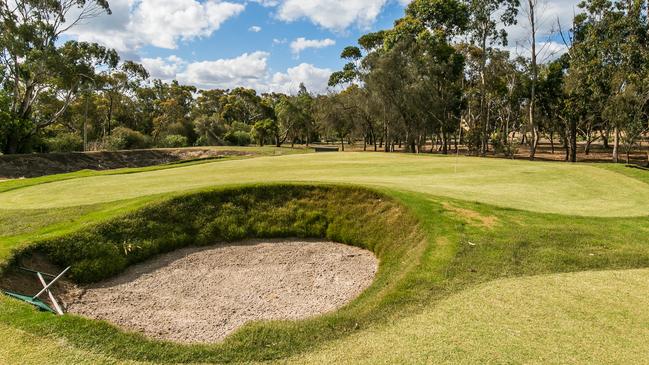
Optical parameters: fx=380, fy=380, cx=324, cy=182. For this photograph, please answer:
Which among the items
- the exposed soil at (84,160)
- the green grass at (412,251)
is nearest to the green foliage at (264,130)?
the exposed soil at (84,160)

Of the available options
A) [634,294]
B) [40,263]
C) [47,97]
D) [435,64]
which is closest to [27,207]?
[40,263]

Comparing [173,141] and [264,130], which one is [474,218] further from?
[264,130]

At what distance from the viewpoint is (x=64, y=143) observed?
46.4 meters

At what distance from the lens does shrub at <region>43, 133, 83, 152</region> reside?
4509 centimetres

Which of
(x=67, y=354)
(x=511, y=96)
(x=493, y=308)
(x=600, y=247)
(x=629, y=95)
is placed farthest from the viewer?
(x=511, y=96)

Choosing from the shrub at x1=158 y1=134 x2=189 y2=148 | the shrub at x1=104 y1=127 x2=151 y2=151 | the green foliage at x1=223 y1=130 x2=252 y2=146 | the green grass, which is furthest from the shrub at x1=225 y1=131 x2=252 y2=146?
the green grass

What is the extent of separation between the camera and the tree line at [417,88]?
36.0 meters

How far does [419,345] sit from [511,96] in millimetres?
53348

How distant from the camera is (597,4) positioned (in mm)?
37031

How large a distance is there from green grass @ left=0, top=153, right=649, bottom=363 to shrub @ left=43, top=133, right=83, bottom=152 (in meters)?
34.5

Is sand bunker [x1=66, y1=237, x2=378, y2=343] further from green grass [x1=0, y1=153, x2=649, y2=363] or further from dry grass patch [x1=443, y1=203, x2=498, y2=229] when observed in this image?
dry grass patch [x1=443, y1=203, x2=498, y2=229]

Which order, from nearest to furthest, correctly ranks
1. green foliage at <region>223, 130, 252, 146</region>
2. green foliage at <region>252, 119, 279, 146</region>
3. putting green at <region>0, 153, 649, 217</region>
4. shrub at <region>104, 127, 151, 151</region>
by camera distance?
1. putting green at <region>0, 153, 649, 217</region>
2. shrub at <region>104, 127, 151, 151</region>
3. green foliage at <region>252, 119, 279, 146</region>
4. green foliage at <region>223, 130, 252, 146</region>

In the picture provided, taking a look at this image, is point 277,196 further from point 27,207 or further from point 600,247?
point 600,247

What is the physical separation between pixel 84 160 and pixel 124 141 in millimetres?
14708
